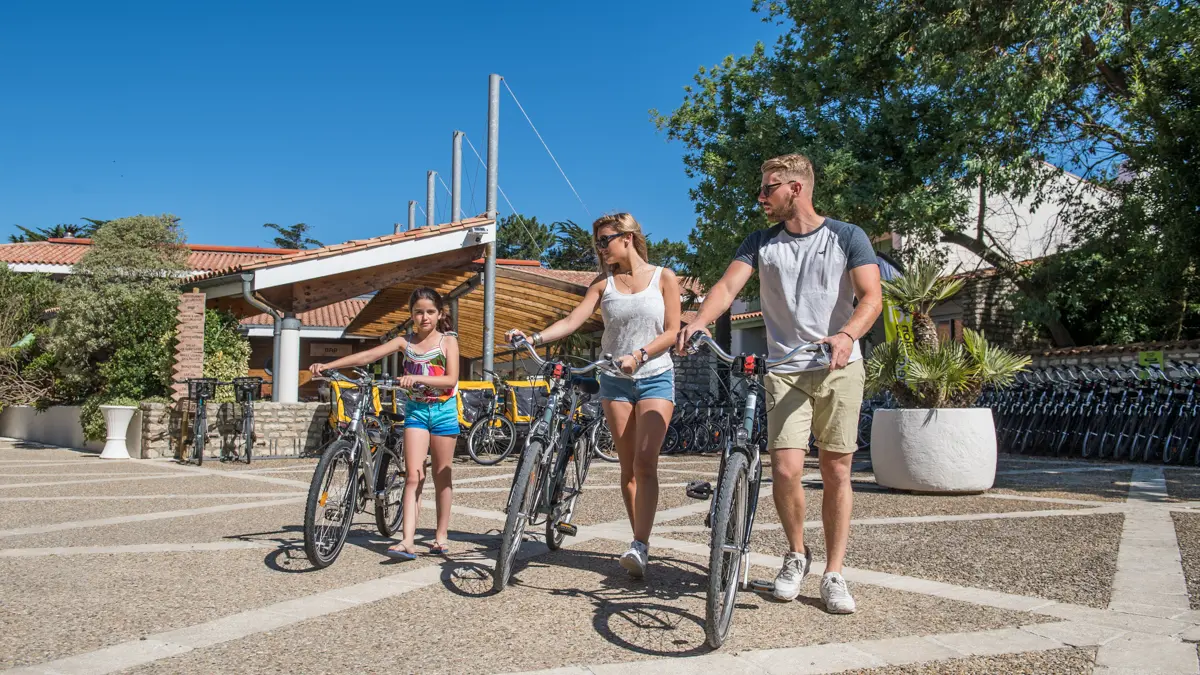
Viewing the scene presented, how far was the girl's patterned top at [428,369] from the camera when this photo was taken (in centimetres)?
471

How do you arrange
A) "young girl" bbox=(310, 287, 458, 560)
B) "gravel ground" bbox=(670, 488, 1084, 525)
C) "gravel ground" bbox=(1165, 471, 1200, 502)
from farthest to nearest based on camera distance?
"gravel ground" bbox=(1165, 471, 1200, 502), "gravel ground" bbox=(670, 488, 1084, 525), "young girl" bbox=(310, 287, 458, 560)

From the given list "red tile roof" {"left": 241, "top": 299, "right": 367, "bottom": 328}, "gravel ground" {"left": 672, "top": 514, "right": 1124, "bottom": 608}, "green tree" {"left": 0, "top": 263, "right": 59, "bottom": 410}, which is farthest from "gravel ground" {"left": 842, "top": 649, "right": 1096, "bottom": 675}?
"red tile roof" {"left": 241, "top": 299, "right": 367, "bottom": 328}

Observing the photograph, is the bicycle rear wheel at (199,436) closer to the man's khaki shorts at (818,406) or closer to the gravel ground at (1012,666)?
the man's khaki shorts at (818,406)

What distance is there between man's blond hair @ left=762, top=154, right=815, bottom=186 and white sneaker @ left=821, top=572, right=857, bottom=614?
148cm

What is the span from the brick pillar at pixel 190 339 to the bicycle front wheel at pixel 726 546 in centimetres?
1113

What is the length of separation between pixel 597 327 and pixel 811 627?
13843 mm

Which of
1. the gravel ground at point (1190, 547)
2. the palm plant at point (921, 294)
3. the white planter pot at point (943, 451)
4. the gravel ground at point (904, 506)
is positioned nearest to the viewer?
the gravel ground at point (1190, 547)

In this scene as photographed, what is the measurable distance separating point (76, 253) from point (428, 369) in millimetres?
28758

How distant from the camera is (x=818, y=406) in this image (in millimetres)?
3500

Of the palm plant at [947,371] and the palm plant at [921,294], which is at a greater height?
the palm plant at [921,294]

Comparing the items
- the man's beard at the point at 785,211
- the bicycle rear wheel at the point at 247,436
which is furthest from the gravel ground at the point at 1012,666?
the bicycle rear wheel at the point at 247,436

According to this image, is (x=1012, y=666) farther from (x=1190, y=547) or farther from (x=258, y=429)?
(x=258, y=429)

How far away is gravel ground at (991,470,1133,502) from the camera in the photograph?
7406mm

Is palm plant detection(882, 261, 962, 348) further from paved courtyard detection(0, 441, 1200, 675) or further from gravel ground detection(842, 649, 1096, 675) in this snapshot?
gravel ground detection(842, 649, 1096, 675)
